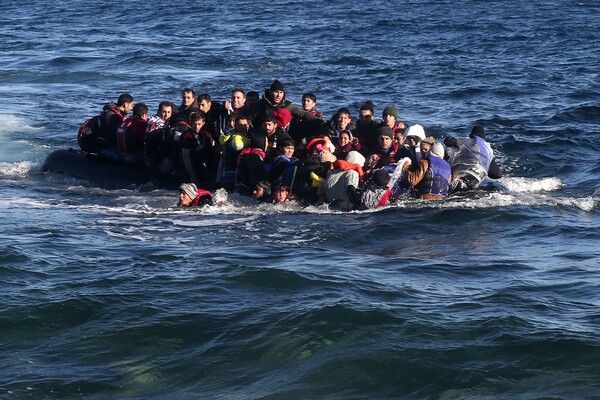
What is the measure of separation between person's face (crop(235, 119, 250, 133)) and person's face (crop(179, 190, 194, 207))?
4.83 ft

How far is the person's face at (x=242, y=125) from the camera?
15.3 meters

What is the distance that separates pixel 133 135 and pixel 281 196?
3.35 metres

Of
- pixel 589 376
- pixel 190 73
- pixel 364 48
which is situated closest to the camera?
pixel 589 376

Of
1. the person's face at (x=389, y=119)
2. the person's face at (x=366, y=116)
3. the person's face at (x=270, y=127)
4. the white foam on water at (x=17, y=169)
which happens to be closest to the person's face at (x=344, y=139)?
the person's face at (x=366, y=116)

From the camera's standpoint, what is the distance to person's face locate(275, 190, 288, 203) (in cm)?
1448

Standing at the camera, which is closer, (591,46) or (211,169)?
(211,169)

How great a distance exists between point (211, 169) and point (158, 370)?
7.04 metres

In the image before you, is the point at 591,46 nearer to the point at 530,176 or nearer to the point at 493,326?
the point at 530,176

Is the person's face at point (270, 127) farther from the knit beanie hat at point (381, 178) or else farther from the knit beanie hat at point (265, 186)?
the knit beanie hat at point (381, 178)

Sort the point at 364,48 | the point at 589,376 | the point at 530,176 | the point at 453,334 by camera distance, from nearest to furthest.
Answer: the point at 589,376 < the point at 453,334 < the point at 530,176 < the point at 364,48

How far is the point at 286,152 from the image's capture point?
14.9 metres

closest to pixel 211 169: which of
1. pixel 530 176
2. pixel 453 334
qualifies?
pixel 530 176

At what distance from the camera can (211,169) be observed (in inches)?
631

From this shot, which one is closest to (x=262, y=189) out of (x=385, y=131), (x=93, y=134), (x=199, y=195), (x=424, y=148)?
(x=199, y=195)
